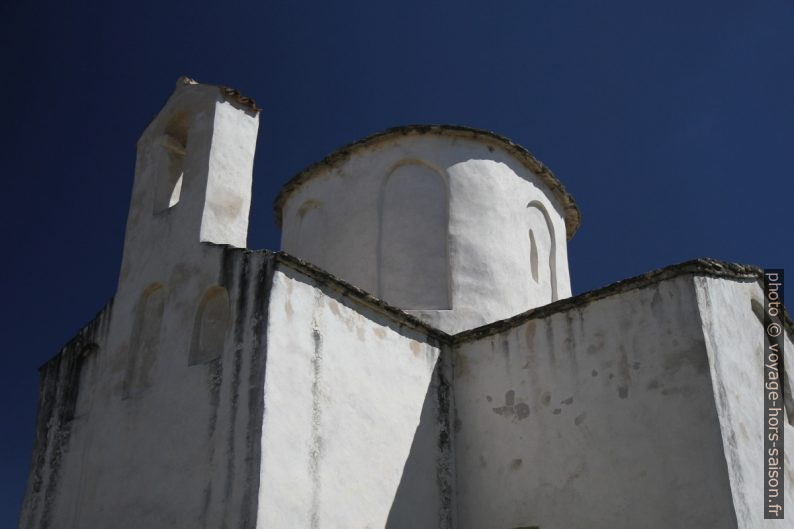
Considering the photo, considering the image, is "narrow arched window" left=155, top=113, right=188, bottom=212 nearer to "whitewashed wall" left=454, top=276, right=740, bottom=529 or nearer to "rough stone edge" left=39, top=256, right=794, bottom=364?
"rough stone edge" left=39, top=256, right=794, bottom=364

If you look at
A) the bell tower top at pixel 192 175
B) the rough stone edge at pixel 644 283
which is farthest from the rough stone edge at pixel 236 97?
the rough stone edge at pixel 644 283

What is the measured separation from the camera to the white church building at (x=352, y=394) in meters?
8.51

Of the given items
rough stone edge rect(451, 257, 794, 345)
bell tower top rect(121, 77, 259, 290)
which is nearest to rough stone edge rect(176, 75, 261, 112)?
bell tower top rect(121, 77, 259, 290)

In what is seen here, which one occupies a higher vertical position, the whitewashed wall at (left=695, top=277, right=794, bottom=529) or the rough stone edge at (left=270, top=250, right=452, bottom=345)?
the rough stone edge at (left=270, top=250, right=452, bottom=345)

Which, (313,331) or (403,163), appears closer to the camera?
(313,331)

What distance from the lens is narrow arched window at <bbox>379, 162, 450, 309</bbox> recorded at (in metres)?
12.5

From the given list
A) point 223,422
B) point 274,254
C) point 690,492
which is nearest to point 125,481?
point 223,422

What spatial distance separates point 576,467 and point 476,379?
6.02ft

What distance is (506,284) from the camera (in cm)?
1288

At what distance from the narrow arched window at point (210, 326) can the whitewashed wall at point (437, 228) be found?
3374mm

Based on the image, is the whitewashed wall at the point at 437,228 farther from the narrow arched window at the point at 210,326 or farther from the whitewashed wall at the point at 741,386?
the whitewashed wall at the point at 741,386

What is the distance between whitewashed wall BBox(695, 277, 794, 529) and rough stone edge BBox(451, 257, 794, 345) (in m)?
0.11

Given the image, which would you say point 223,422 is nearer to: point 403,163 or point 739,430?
point 739,430

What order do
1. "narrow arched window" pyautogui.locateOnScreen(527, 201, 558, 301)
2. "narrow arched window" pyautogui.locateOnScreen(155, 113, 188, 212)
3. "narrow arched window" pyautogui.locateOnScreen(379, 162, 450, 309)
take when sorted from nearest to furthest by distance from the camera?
1. "narrow arched window" pyautogui.locateOnScreen(155, 113, 188, 212)
2. "narrow arched window" pyautogui.locateOnScreen(379, 162, 450, 309)
3. "narrow arched window" pyautogui.locateOnScreen(527, 201, 558, 301)
